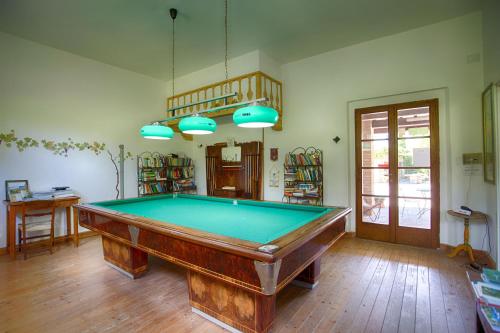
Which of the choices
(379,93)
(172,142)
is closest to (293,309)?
(379,93)

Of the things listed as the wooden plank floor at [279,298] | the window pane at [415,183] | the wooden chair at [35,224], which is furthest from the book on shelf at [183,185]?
the window pane at [415,183]

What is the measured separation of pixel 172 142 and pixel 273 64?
10.3 feet

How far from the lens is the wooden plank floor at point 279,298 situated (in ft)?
6.66

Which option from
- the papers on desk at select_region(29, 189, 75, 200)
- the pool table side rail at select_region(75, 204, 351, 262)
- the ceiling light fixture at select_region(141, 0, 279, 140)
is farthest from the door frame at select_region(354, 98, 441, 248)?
the papers on desk at select_region(29, 189, 75, 200)

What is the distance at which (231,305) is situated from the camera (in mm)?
1924

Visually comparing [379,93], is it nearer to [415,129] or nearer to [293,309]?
[415,129]

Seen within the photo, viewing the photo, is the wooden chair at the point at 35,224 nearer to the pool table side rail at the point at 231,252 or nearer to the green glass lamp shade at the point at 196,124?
the pool table side rail at the point at 231,252

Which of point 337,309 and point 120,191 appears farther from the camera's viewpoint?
point 120,191

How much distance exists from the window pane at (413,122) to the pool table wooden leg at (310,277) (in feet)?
9.04

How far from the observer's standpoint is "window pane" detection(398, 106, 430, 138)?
3.80 m

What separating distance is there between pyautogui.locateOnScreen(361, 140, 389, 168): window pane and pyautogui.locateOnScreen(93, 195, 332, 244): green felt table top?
2170 mm

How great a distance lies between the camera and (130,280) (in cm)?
282

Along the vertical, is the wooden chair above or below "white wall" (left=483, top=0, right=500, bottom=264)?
below

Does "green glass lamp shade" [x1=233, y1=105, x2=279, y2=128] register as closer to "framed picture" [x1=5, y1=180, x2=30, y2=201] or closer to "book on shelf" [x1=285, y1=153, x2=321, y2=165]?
"book on shelf" [x1=285, y1=153, x2=321, y2=165]
